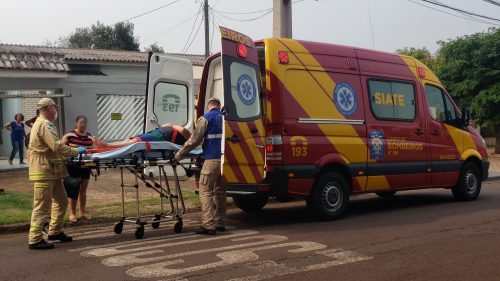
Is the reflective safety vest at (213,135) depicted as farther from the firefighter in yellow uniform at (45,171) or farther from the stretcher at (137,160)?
the firefighter in yellow uniform at (45,171)

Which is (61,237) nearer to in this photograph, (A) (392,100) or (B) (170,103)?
(B) (170,103)

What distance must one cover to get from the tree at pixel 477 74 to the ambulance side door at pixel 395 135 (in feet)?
41.7

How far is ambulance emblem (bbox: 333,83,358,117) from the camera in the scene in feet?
28.0

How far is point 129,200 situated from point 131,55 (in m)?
17.9

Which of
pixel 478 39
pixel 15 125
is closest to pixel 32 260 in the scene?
pixel 15 125

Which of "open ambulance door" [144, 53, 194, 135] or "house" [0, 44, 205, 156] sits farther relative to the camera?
"house" [0, 44, 205, 156]

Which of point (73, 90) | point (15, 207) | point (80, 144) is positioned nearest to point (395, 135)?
point (80, 144)

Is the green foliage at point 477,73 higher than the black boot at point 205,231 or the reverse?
higher

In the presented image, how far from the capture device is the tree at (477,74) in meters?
21.5

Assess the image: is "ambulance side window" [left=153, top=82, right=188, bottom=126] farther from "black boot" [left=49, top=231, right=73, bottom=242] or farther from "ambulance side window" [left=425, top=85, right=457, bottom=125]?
"ambulance side window" [left=425, top=85, right=457, bottom=125]

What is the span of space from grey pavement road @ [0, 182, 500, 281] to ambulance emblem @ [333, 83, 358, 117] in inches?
66.3

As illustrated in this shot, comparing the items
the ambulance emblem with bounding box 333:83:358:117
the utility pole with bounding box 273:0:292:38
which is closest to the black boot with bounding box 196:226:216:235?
the ambulance emblem with bounding box 333:83:358:117

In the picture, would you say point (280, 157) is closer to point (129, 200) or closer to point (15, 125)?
point (129, 200)

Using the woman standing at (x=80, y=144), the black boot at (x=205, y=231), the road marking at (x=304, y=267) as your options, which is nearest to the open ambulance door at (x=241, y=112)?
the black boot at (x=205, y=231)
